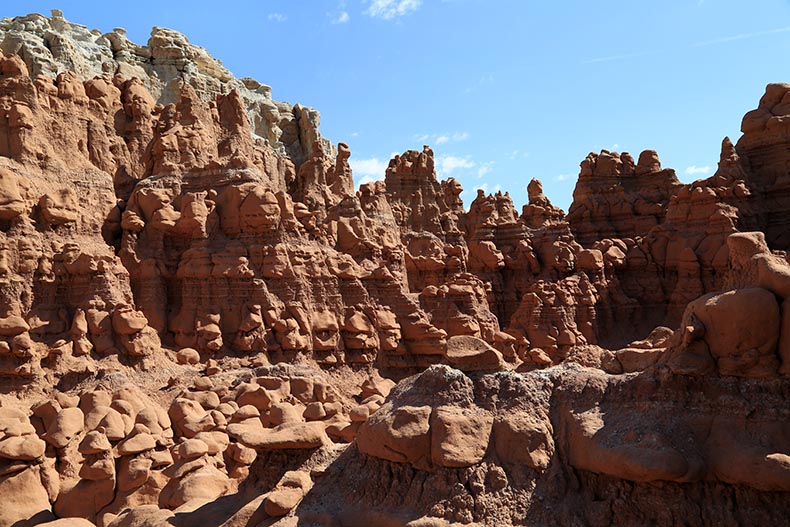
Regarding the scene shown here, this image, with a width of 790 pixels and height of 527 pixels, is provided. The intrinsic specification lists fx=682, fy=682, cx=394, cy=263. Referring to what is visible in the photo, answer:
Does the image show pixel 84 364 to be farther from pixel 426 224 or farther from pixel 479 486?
pixel 426 224

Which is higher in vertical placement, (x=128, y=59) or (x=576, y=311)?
(x=128, y=59)

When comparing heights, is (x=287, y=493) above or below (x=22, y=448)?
below

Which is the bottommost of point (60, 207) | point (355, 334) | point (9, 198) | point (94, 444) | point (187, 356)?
point (94, 444)

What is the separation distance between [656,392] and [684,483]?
922 millimetres

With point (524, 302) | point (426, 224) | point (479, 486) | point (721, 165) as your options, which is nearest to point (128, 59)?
point (426, 224)

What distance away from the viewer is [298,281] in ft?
63.5

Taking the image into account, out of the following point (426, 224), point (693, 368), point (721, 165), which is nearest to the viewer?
point (693, 368)

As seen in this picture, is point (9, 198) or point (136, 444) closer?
point (136, 444)

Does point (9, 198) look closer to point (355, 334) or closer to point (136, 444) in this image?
point (136, 444)

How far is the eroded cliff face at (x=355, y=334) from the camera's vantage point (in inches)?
253

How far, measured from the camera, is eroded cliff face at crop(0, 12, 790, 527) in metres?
6.43

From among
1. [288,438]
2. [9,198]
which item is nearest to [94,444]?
[288,438]

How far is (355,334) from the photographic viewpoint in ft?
65.5

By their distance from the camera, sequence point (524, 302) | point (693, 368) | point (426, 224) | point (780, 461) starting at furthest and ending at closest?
point (426, 224)
point (524, 302)
point (693, 368)
point (780, 461)
